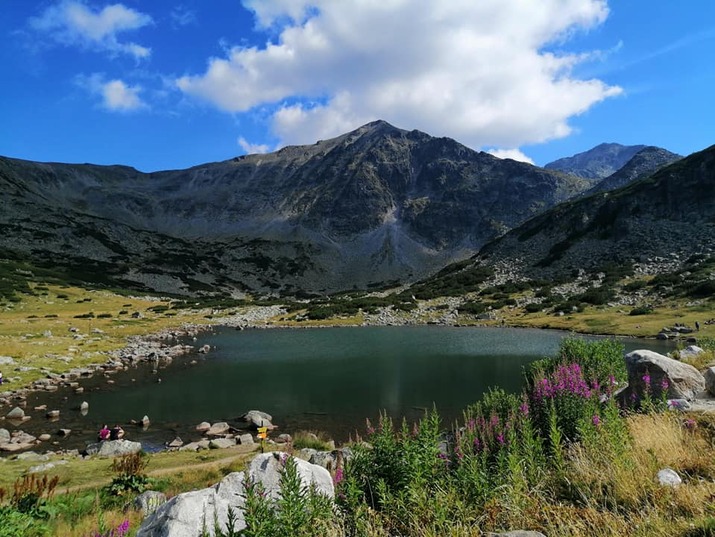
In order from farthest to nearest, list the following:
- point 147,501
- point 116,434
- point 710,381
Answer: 1. point 116,434
2. point 710,381
3. point 147,501

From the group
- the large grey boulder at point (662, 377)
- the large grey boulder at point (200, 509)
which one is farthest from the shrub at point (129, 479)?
the large grey boulder at point (662, 377)

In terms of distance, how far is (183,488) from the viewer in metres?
12.9

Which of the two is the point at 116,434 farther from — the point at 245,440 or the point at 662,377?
the point at 662,377

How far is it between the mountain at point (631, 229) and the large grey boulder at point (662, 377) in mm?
93990

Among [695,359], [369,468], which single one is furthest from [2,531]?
[695,359]

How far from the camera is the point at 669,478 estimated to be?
657cm

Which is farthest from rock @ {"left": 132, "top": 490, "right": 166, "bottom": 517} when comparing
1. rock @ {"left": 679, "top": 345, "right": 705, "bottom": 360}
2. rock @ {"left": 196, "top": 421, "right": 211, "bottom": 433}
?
rock @ {"left": 679, "top": 345, "right": 705, "bottom": 360}

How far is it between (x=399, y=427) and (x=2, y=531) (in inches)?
768

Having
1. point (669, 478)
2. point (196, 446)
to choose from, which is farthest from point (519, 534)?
point (196, 446)

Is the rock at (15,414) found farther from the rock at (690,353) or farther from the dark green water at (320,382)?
the rock at (690,353)

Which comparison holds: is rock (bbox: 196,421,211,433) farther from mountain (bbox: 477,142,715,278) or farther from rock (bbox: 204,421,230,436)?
mountain (bbox: 477,142,715,278)

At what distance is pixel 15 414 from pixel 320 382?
20.3 m

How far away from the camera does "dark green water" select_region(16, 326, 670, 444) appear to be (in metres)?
25.9

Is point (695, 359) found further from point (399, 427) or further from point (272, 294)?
point (272, 294)
